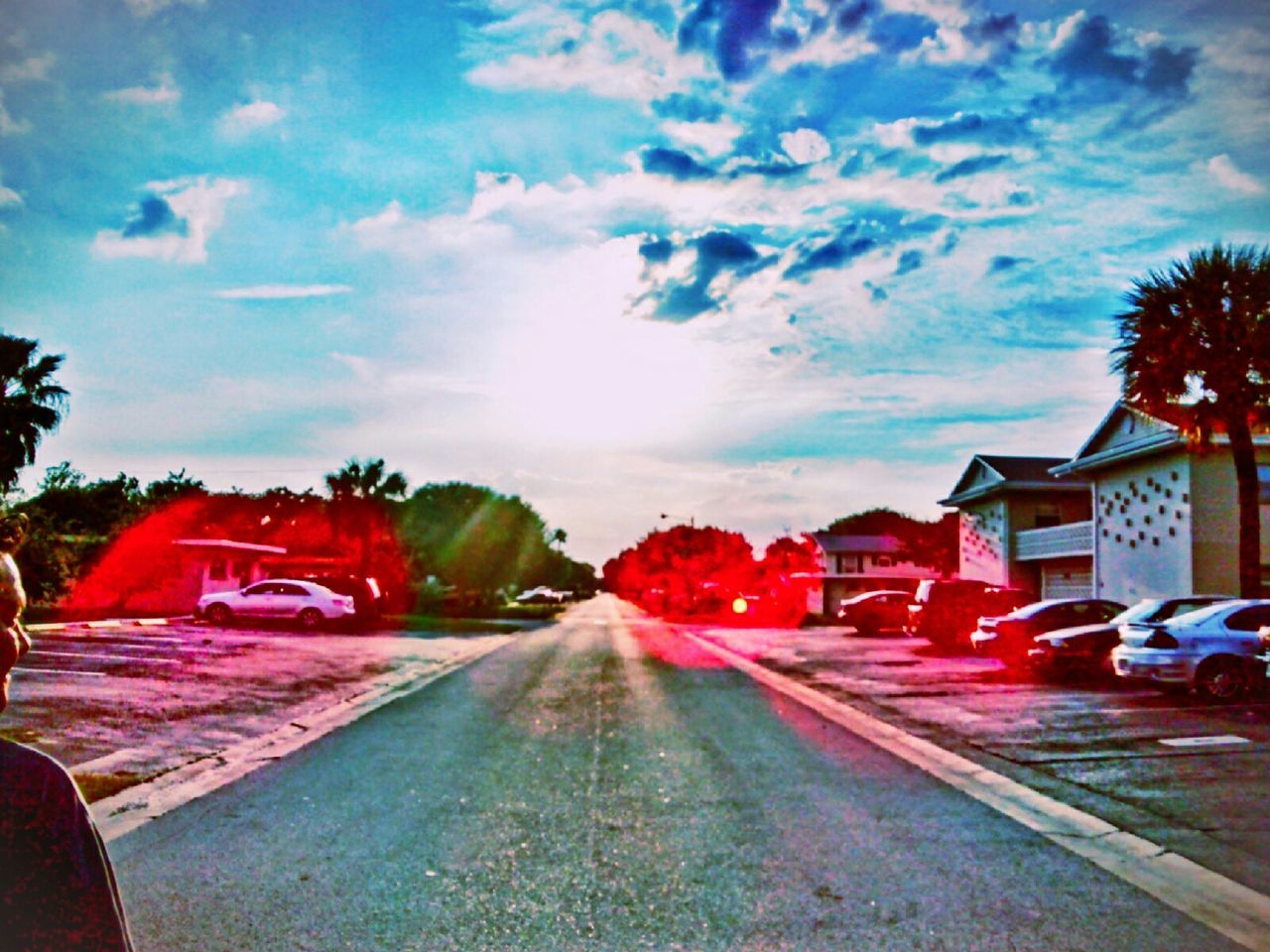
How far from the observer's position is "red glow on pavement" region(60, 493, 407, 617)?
4112cm

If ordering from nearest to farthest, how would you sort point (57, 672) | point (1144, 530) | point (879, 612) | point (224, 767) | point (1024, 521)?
point (224, 767), point (57, 672), point (1144, 530), point (879, 612), point (1024, 521)

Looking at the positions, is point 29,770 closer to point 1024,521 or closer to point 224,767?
point 224,767

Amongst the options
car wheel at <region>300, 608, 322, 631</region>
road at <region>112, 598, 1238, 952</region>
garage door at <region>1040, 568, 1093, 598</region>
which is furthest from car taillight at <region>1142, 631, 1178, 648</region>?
car wheel at <region>300, 608, 322, 631</region>

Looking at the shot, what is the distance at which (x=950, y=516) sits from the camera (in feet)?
219

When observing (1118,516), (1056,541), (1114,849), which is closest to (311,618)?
(1056,541)

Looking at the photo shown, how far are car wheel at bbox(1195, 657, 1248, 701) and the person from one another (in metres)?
17.1

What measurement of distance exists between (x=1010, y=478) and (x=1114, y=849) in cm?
3693

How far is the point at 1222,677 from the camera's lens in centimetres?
1619

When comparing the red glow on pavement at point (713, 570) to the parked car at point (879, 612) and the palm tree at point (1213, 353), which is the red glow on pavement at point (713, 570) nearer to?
the parked car at point (879, 612)

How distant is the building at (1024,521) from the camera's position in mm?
40219

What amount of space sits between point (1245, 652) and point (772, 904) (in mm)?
13055

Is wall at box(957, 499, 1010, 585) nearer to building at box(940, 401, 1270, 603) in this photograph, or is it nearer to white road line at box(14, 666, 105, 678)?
building at box(940, 401, 1270, 603)

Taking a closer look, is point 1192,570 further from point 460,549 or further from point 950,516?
point 460,549

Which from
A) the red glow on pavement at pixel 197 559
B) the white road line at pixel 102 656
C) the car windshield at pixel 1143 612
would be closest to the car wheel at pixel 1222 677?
the car windshield at pixel 1143 612
